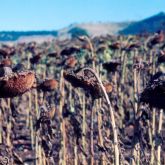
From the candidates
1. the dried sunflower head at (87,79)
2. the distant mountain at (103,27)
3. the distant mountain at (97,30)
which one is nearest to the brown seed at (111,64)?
the dried sunflower head at (87,79)

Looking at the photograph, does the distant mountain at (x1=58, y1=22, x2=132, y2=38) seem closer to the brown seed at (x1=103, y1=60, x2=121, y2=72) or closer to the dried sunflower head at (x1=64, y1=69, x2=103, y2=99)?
the brown seed at (x1=103, y1=60, x2=121, y2=72)

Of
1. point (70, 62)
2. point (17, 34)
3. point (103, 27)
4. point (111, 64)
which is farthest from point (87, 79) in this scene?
point (103, 27)

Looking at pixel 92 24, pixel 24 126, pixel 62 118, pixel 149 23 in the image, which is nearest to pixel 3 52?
pixel 62 118

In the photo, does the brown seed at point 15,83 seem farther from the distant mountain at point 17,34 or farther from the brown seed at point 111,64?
the distant mountain at point 17,34

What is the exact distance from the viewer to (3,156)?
142 inches

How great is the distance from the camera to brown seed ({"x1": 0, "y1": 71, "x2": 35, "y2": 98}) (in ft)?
11.1

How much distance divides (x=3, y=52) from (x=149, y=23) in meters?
71.5

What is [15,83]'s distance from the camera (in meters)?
3.39

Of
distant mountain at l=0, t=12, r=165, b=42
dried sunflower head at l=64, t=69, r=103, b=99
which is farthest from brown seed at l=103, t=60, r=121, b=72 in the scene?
distant mountain at l=0, t=12, r=165, b=42

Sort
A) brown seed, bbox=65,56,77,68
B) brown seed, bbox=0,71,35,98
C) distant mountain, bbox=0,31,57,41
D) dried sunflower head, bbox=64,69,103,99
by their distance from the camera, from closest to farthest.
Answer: brown seed, bbox=0,71,35,98 → dried sunflower head, bbox=64,69,103,99 → brown seed, bbox=65,56,77,68 → distant mountain, bbox=0,31,57,41

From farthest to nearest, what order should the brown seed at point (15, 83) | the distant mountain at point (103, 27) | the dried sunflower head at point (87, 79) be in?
the distant mountain at point (103, 27) → the dried sunflower head at point (87, 79) → the brown seed at point (15, 83)

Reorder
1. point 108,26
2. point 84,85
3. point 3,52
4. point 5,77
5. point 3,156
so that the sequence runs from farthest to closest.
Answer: point 108,26
point 3,52
point 84,85
point 3,156
point 5,77

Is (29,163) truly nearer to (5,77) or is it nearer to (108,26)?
(5,77)

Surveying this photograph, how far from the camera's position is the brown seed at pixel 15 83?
337 cm
